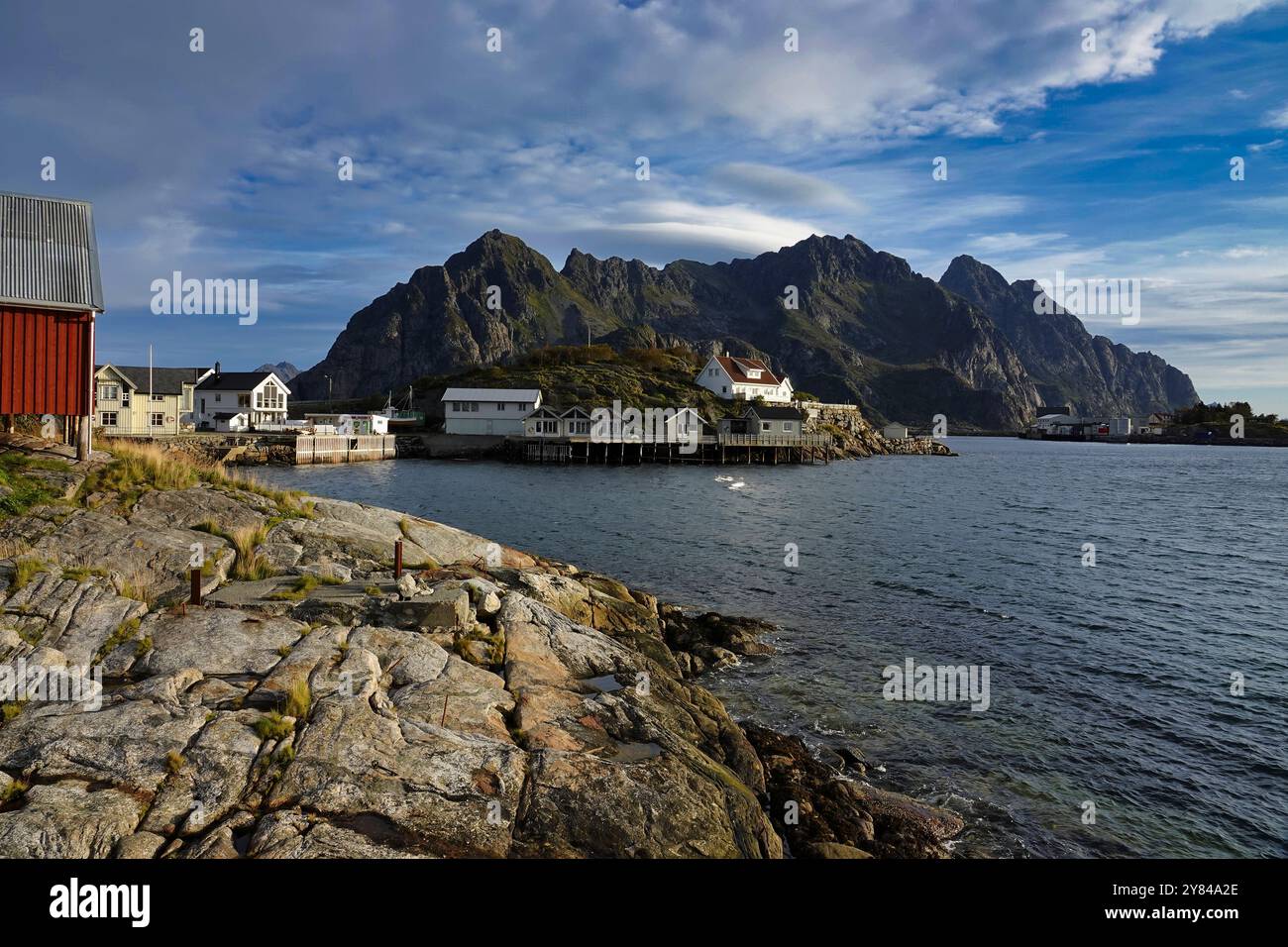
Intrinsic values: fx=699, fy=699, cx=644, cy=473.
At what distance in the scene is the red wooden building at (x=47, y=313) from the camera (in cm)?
1827

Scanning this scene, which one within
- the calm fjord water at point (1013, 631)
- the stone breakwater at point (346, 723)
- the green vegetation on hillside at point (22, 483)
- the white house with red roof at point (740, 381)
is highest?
the white house with red roof at point (740, 381)

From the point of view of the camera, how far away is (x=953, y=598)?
27.1 m

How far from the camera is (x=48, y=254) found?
750 inches

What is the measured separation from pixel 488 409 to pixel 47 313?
3485 inches

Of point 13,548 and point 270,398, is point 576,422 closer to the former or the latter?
point 270,398

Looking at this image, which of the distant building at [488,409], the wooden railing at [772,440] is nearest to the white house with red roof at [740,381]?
the wooden railing at [772,440]

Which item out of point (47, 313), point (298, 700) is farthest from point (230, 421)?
point (298, 700)

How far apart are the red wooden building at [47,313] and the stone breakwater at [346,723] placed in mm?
3187

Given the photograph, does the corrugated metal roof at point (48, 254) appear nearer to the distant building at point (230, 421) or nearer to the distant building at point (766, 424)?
the distant building at point (230, 421)

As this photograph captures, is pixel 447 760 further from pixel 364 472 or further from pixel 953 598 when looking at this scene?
pixel 364 472

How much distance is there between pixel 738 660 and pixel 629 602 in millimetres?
3739

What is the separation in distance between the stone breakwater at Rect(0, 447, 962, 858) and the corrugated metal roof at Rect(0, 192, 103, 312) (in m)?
5.25

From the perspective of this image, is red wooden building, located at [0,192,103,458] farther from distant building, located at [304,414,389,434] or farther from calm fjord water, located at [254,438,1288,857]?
distant building, located at [304,414,389,434]

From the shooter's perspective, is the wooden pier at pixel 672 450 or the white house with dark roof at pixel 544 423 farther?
the white house with dark roof at pixel 544 423
